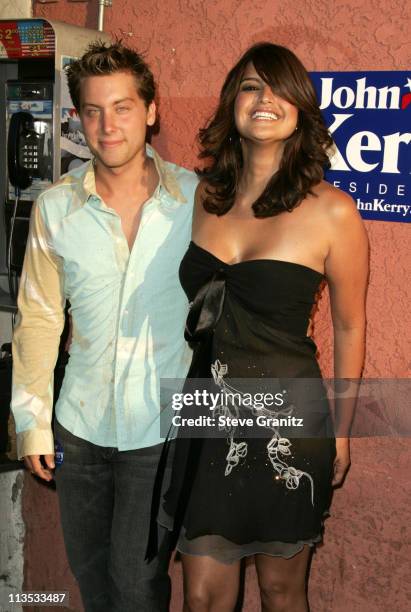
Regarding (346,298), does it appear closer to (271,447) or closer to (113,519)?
(271,447)

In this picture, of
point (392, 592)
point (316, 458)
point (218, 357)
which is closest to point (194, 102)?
point (218, 357)

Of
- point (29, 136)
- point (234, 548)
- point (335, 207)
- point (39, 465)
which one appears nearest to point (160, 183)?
point (335, 207)

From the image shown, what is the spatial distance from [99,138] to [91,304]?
47cm

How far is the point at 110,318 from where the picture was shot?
2.24m

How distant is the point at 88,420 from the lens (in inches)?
90.2

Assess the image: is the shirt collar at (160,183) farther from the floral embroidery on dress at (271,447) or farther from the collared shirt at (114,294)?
the floral embroidery on dress at (271,447)

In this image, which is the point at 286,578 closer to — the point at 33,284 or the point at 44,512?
the point at 33,284

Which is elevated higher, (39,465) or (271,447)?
(271,447)

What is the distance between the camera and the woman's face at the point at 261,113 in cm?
204

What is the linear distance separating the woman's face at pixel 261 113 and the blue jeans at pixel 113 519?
93 centimetres

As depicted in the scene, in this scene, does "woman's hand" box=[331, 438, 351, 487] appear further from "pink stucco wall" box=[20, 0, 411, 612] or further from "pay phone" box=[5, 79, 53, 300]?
"pay phone" box=[5, 79, 53, 300]

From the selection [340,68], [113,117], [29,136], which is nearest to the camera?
[113,117]

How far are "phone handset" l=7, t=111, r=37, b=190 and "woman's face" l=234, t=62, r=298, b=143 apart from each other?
0.98m

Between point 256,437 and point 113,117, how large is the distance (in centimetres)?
96
